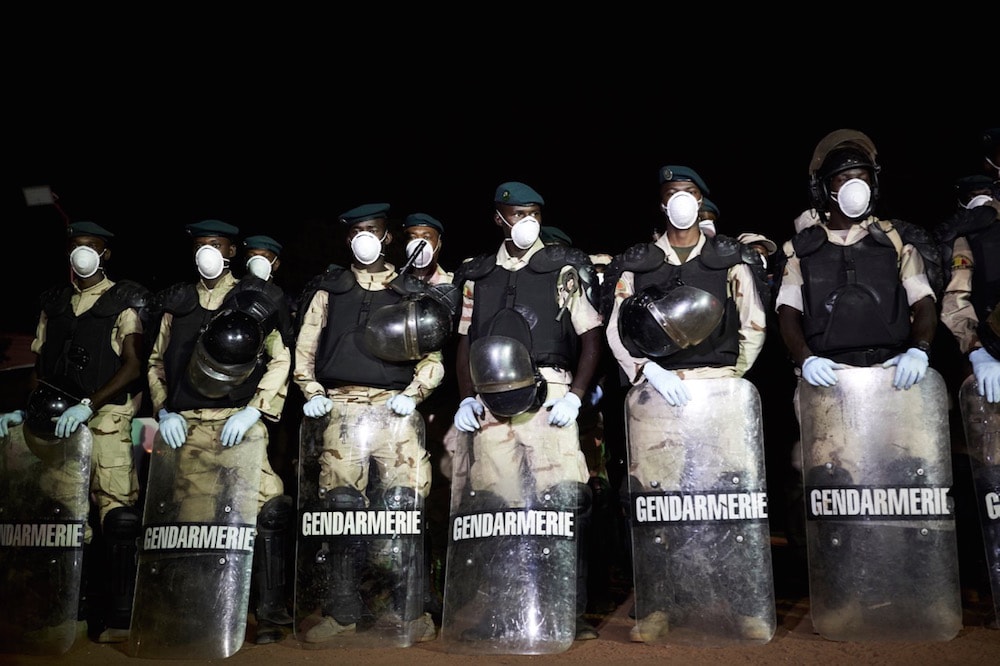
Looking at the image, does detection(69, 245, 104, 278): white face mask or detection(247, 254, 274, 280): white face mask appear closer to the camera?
detection(69, 245, 104, 278): white face mask

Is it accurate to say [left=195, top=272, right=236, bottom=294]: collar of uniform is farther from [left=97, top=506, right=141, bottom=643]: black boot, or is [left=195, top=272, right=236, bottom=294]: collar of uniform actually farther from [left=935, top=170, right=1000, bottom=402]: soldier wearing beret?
[left=935, top=170, right=1000, bottom=402]: soldier wearing beret

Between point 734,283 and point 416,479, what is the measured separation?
197cm

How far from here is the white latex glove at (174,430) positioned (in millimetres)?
4785

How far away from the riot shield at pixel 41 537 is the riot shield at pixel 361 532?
138 cm

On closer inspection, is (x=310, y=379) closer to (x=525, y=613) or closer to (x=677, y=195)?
(x=525, y=613)

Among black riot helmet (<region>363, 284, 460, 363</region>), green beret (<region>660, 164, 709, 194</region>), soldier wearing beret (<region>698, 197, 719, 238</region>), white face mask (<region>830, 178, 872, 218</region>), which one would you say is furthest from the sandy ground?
soldier wearing beret (<region>698, 197, 719, 238</region>)

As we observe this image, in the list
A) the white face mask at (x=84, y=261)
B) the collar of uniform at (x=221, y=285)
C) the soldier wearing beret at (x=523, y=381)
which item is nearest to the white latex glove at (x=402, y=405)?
the soldier wearing beret at (x=523, y=381)

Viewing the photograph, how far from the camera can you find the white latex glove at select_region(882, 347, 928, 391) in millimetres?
3926

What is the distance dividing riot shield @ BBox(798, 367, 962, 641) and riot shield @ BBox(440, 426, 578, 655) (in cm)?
115

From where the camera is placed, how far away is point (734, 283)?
441 cm

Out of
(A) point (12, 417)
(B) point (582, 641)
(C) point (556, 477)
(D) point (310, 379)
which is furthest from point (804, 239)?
(A) point (12, 417)

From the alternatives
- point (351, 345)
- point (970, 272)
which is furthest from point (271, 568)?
point (970, 272)

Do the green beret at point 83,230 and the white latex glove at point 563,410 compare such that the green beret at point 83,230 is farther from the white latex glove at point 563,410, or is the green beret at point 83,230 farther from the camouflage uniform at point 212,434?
the white latex glove at point 563,410

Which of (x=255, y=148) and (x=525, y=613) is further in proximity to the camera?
(x=255, y=148)
